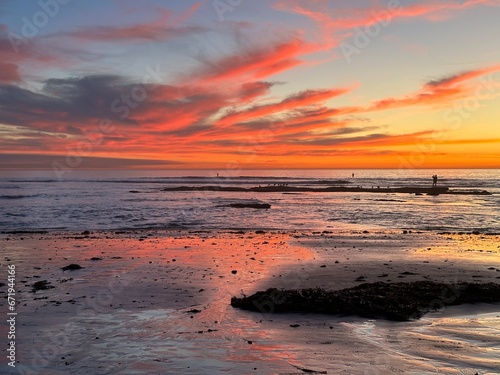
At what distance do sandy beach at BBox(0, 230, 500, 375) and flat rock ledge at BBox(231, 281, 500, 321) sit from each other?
268 millimetres

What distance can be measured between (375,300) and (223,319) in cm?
394

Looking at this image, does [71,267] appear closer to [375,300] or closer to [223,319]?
[223,319]

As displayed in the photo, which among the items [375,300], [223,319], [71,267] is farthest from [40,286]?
[375,300]

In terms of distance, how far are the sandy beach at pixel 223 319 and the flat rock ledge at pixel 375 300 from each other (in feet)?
0.88

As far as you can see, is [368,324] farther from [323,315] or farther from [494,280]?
[494,280]

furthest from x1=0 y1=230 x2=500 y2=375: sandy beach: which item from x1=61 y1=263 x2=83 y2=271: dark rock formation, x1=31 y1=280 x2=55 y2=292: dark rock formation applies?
x1=61 y1=263 x2=83 y2=271: dark rock formation

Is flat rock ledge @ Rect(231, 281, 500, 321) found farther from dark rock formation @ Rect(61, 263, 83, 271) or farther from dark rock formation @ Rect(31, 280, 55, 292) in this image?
dark rock formation @ Rect(61, 263, 83, 271)

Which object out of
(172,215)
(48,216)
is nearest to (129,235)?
(172,215)

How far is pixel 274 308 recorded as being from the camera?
10.6 m

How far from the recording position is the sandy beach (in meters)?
7.43

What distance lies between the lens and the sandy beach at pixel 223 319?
293 inches

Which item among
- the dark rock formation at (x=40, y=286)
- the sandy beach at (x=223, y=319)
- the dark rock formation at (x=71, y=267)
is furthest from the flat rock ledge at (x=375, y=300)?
the dark rock formation at (x=71, y=267)

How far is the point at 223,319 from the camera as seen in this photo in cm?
993

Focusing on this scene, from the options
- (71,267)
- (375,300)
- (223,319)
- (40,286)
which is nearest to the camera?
(223,319)
